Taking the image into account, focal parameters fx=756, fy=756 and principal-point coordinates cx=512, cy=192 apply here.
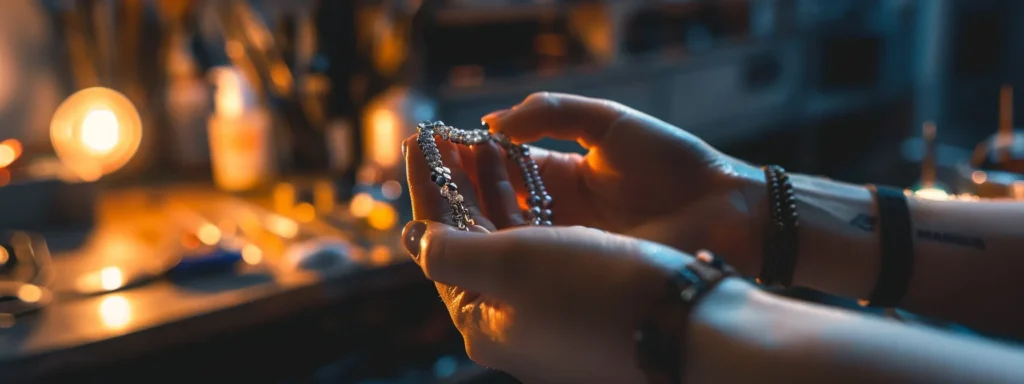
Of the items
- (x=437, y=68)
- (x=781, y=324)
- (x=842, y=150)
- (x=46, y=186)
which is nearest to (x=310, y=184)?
(x=46, y=186)

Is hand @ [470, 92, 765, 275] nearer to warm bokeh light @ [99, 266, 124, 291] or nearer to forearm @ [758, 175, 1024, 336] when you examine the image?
forearm @ [758, 175, 1024, 336]

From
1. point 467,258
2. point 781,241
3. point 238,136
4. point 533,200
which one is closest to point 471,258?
point 467,258

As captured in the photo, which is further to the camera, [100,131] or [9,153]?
[100,131]

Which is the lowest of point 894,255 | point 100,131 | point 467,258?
point 894,255

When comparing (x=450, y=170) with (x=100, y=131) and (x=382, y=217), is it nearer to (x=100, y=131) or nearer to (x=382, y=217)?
(x=382, y=217)

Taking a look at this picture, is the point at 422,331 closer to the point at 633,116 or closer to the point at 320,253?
the point at 320,253

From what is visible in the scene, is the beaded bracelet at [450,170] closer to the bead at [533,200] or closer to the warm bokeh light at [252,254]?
the bead at [533,200]

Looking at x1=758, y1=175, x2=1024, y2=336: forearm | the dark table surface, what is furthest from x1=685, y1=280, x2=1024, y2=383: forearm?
the dark table surface

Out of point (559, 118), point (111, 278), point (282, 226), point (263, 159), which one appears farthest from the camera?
point (263, 159)
